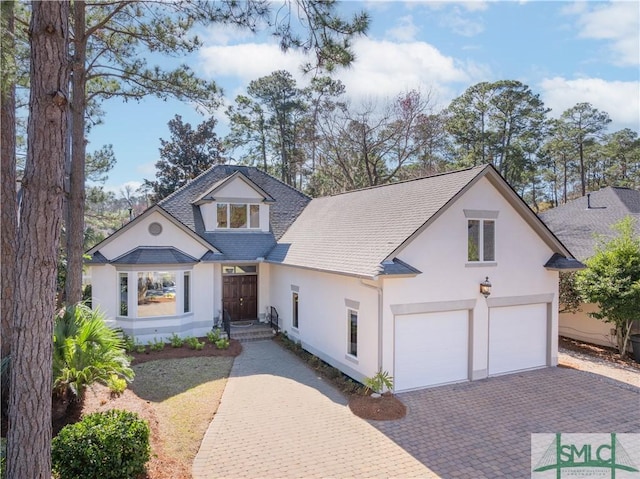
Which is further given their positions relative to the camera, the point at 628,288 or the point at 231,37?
the point at 628,288

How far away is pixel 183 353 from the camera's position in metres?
14.9

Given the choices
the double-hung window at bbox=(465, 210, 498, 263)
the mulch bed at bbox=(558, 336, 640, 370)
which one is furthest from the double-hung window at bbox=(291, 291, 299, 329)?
the mulch bed at bbox=(558, 336, 640, 370)

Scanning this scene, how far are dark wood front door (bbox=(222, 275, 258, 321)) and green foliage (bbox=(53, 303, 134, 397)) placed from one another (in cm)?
899

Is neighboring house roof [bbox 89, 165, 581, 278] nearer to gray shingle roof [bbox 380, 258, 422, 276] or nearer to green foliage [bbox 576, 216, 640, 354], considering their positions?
gray shingle roof [bbox 380, 258, 422, 276]

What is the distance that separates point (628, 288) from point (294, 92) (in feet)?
104

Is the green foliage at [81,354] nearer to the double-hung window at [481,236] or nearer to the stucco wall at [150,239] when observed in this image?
the stucco wall at [150,239]

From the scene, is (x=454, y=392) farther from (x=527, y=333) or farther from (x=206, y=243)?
(x=206, y=243)

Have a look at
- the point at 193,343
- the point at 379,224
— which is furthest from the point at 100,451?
the point at 193,343

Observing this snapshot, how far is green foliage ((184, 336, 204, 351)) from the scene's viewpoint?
15.3 meters

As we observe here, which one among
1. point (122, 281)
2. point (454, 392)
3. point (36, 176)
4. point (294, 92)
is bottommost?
point (454, 392)

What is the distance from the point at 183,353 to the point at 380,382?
25.9ft

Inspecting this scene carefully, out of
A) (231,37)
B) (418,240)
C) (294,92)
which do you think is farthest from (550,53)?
(294,92)

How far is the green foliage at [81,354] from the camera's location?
8070 millimetres

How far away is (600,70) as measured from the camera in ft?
48.3
